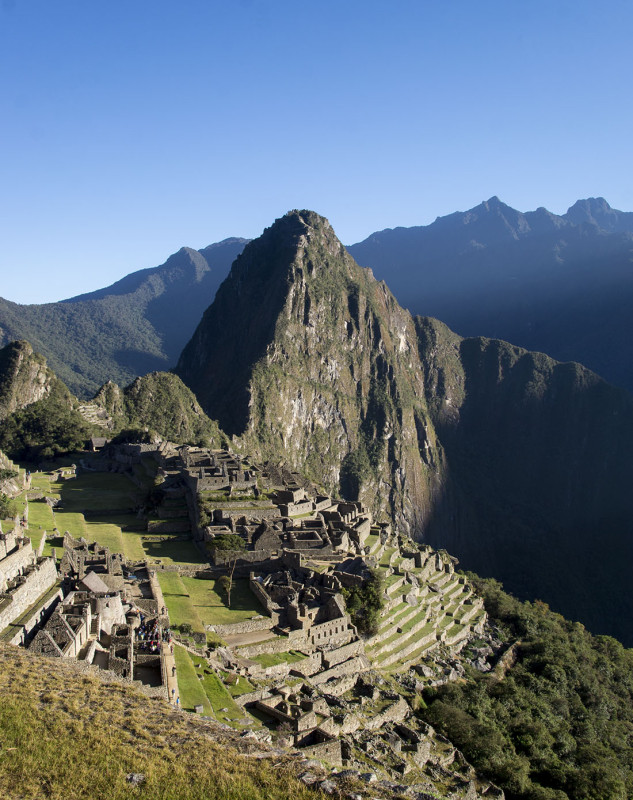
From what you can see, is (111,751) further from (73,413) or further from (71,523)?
(73,413)

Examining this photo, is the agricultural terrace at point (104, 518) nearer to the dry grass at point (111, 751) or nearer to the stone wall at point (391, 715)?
the stone wall at point (391, 715)

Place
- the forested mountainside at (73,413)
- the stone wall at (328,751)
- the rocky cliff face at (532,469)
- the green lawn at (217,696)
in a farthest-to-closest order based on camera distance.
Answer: the rocky cliff face at (532,469) < the forested mountainside at (73,413) < the green lawn at (217,696) < the stone wall at (328,751)

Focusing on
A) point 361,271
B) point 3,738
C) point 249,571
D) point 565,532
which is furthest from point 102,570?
point 361,271

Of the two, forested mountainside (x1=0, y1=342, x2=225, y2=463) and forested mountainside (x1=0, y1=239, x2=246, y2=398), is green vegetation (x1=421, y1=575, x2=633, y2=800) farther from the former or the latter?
forested mountainside (x1=0, y1=239, x2=246, y2=398)

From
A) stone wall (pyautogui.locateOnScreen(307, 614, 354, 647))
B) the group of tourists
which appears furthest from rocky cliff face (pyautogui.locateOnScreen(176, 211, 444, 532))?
the group of tourists

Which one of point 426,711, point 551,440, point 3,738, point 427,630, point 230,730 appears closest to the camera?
point 3,738

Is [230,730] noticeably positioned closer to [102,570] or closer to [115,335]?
[102,570]

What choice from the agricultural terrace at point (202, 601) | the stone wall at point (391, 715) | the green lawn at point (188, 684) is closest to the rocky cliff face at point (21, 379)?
the agricultural terrace at point (202, 601)
